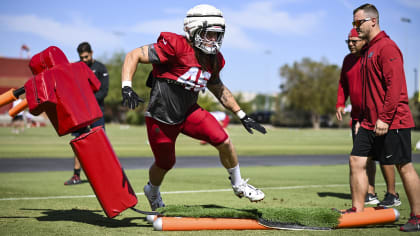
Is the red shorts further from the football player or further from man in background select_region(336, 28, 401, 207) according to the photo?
man in background select_region(336, 28, 401, 207)

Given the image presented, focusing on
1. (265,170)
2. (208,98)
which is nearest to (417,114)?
(208,98)

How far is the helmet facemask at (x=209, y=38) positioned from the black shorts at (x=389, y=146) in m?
2.06

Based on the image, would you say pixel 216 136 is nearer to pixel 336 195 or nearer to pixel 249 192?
pixel 249 192

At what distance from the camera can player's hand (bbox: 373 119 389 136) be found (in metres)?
5.64

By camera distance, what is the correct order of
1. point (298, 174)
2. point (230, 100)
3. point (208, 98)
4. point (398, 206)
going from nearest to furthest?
point (230, 100)
point (398, 206)
point (298, 174)
point (208, 98)

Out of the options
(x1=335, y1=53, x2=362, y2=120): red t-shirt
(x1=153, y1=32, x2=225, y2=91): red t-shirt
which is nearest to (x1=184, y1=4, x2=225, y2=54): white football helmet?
(x1=153, y1=32, x2=225, y2=91): red t-shirt

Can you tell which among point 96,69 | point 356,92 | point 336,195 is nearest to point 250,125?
point 356,92

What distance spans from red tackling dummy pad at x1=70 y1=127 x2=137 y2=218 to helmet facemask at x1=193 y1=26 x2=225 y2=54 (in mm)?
1413

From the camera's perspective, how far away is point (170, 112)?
5.68m

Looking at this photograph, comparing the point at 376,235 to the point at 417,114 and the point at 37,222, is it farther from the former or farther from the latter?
the point at 417,114

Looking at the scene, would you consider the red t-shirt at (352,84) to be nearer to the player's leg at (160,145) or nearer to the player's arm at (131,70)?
the player's leg at (160,145)

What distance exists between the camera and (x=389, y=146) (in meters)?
5.75

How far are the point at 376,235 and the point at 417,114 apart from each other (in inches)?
2353

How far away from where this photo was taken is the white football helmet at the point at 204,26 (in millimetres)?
5488
